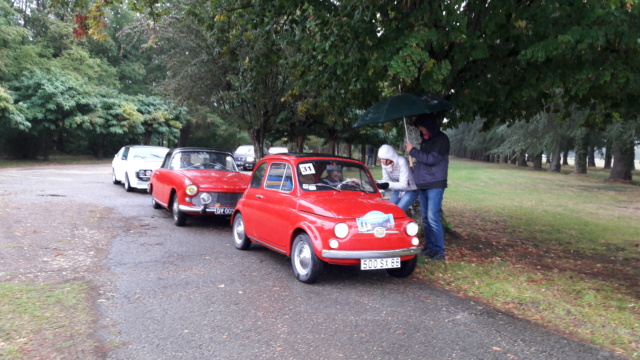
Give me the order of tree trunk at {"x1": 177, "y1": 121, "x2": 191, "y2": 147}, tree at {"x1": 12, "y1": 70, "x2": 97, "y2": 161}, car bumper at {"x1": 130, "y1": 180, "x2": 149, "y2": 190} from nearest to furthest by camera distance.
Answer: car bumper at {"x1": 130, "y1": 180, "x2": 149, "y2": 190} → tree at {"x1": 12, "y1": 70, "x2": 97, "y2": 161} → tree trunk at {"x1": 177, "y1": 121, "x2": 191, "y2": 147}

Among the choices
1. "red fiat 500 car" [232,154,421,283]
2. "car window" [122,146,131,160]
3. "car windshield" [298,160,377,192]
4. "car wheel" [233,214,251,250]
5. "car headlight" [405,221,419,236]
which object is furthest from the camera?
"car window" [122,146,131,160]

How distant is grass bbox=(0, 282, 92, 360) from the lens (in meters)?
3.81

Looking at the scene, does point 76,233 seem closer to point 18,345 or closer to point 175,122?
point 18,345

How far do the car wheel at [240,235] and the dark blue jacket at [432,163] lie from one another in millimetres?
2878

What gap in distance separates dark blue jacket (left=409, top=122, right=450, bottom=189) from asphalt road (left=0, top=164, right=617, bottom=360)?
5.12 feet

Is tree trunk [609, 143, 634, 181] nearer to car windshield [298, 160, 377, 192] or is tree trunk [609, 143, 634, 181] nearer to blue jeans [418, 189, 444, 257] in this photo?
blue jeans [418, 189, 444, 257]

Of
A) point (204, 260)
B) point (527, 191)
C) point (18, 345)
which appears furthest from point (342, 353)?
point (527, 191)

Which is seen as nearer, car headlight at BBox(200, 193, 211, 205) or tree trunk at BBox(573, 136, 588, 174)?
car headlight at BBox(200, 193, 211, 205)

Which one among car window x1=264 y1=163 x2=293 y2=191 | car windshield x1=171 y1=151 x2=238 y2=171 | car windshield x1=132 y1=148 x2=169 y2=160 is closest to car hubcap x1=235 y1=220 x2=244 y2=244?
car window x1=264 y1=163 x2=293 y2=191

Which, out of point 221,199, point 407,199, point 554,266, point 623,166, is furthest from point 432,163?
point 623,166

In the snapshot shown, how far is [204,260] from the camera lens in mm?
6801

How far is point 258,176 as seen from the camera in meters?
7.42

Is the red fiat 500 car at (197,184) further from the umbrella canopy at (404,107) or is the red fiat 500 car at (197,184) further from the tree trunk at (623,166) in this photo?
the tree trunk at (623,166)

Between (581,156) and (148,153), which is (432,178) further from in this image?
(581,156)
